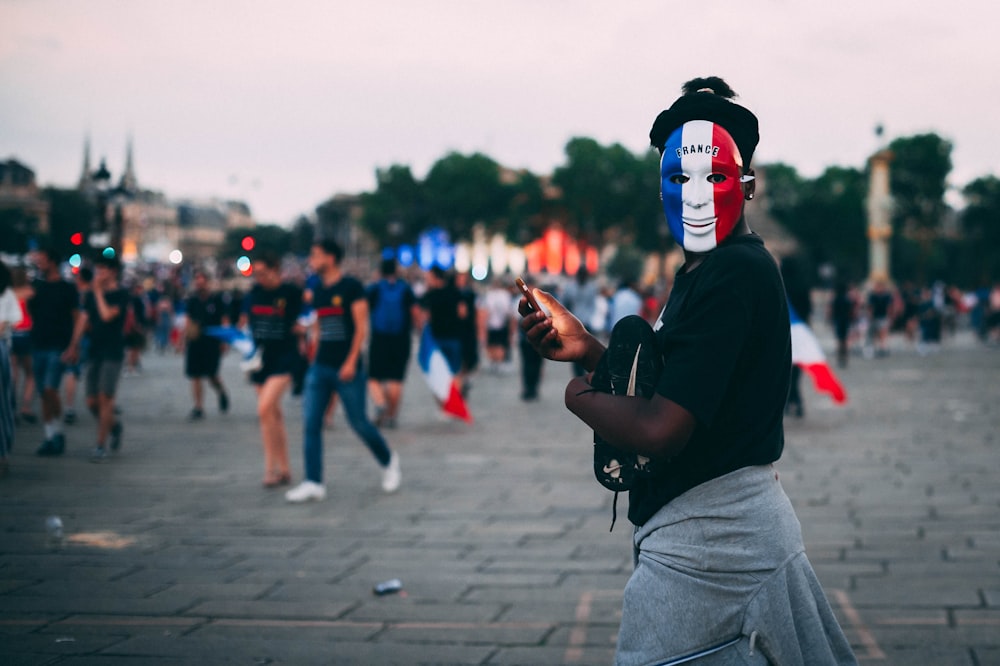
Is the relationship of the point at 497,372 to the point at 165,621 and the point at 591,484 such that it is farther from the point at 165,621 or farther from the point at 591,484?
the point at 165,621

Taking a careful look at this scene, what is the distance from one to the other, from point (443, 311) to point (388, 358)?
1474 mm

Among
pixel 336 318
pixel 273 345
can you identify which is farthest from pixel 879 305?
pixel 336 318

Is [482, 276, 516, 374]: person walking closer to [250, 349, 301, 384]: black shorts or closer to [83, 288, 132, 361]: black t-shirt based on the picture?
[83, 288, 132, 361]: black t-shirt

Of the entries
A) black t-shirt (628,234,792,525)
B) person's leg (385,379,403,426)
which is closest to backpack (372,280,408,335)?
person's leg (385,379,403,426)

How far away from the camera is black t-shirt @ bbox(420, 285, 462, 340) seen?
556 inches

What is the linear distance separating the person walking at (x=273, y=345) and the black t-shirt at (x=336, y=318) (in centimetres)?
53

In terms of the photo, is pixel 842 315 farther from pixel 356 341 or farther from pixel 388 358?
pixel 356 341

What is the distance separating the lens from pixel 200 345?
1445cm

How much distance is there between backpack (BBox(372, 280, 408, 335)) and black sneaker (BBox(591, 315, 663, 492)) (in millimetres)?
10586

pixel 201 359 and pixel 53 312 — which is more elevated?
pixel 53 312

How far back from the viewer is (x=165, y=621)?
5328 mm

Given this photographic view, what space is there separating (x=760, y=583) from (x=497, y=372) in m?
20.5

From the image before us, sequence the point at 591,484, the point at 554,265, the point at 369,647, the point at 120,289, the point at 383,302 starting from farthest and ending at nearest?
the point at 554,265, the point at 383,302, the point at 120,289, the point at 591,484, the point at 369,647

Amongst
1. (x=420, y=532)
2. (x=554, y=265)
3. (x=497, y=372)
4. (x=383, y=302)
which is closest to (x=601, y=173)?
(x=554, y=265)
